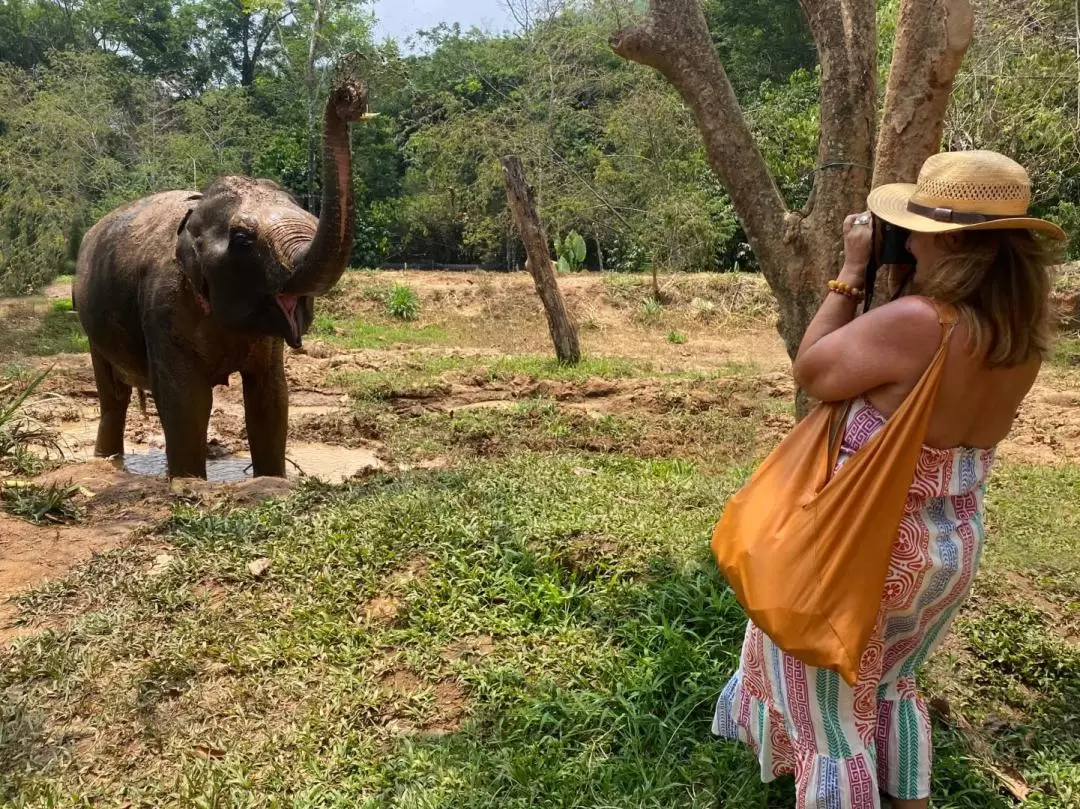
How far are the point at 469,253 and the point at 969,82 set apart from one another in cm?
2009

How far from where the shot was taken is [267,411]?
6422mm

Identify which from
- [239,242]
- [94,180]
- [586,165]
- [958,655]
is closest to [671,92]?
[586,165]

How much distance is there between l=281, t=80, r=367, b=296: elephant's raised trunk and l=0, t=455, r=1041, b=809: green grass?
136cm

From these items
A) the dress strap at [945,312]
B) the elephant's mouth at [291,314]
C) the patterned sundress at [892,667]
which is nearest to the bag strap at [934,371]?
the dress strap at [945,312]

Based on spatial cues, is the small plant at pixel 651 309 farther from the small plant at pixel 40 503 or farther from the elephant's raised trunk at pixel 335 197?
the small plant at pixel 40 503

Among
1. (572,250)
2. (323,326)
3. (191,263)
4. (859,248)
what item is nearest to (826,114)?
(859,248)

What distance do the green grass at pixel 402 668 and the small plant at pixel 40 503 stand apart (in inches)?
35.0

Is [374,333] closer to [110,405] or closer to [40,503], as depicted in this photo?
[110,405]

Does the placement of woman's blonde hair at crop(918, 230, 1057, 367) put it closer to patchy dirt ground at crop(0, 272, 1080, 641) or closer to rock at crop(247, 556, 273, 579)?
patchy dirt ground at crop(0, 272, 1080, 641)

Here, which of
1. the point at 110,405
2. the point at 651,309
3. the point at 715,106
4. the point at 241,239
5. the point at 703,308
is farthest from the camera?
the point at 703,308

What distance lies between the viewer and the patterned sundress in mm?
2172

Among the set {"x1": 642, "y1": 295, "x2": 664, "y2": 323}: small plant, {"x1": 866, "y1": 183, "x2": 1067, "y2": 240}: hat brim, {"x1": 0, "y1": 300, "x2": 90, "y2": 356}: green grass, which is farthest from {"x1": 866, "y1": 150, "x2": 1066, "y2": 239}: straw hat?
{"x1": 642, "y1": 295, "x2": 664, "y2": 323}: small plant

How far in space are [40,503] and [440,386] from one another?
5524 millimetres

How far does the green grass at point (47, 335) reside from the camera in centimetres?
1366
